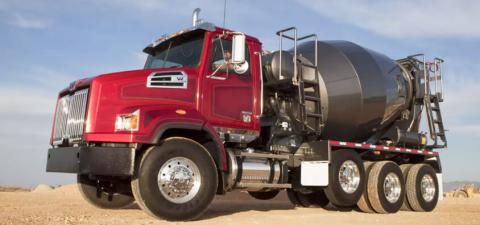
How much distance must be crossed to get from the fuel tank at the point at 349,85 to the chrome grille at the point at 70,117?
11.4ft

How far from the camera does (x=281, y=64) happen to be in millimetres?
9492

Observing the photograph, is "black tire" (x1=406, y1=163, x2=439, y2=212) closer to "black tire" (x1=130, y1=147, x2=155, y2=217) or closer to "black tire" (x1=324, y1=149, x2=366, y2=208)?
"black tire" (x1=324, y1=149, x2=366, y2=208)

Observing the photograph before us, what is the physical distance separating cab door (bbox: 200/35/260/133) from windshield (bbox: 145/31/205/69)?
240mm

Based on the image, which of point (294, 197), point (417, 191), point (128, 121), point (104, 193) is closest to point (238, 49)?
point (128, 121)

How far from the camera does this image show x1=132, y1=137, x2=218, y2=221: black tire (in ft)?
23.1

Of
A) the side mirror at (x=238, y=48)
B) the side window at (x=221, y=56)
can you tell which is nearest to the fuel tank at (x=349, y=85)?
the side window at (x=221, y=56)

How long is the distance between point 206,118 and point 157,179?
147 centimetres

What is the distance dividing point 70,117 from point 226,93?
249 centimetres

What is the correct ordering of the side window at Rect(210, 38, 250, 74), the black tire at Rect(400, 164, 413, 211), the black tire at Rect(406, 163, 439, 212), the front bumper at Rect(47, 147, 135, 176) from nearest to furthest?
the front bumper at Rect(47, 147, 135, 176), the side window at Rect(210, 38, 250, 74), the black tire at Rect(406, 163, 439, 212), the black tire at Rect(400, 164, 413, 211)

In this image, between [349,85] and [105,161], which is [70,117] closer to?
[105,161]

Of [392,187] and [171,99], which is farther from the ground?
[171,99]

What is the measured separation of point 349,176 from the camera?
10.1m

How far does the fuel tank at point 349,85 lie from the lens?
10.2 metres

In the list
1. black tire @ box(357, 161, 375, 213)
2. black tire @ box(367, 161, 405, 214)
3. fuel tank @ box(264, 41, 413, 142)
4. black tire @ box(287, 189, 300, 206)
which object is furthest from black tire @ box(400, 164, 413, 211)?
black tire @ box(287, 189, 300, 206)
